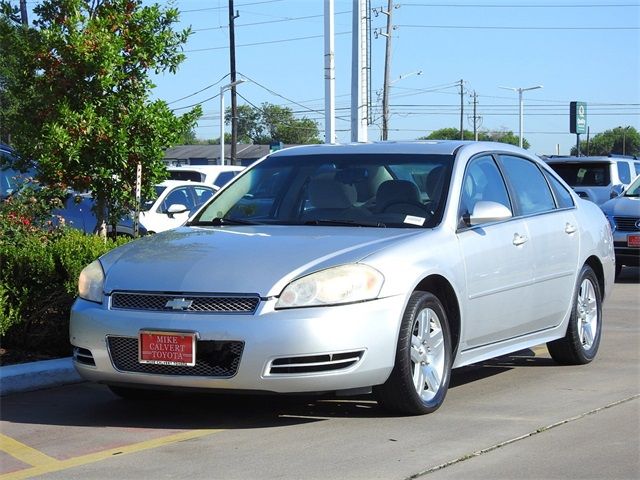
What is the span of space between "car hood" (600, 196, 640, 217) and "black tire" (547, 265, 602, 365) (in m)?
7.49

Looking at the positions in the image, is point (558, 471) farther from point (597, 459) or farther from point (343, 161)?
point (343, 161)

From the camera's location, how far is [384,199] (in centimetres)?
696

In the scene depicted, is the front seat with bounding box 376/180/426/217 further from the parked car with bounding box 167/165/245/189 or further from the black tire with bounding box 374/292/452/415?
the parked car with bounding box 167/165/245/189

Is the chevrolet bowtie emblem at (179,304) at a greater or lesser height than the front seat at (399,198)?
lesser

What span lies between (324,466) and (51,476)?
1295 millimetres

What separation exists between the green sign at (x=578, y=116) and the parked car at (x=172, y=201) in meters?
39.6

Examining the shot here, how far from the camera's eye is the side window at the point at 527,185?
7.76 meters

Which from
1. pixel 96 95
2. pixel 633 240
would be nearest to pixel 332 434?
pixel 96 95

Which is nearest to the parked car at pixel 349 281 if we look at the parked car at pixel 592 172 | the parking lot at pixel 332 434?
the parking lot at pixel 332 434

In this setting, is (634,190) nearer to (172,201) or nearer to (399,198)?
(172,201)

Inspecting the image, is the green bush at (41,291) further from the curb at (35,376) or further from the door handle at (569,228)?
the door handle at (569,228)

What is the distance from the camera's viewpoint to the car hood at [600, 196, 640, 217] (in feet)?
51.4

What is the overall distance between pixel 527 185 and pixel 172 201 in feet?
34.6

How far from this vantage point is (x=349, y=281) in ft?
19.1
